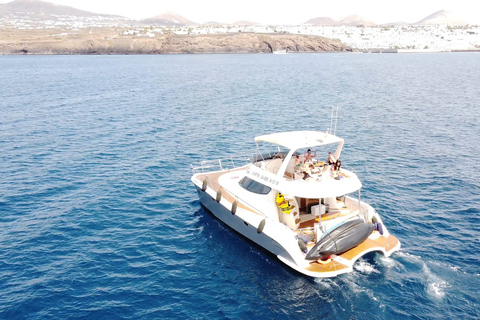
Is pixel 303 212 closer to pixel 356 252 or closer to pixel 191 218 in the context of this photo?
pixel 356 252

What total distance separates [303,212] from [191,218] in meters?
8.28

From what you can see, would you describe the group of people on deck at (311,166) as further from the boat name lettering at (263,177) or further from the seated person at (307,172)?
the boat name lettering at (263,177)

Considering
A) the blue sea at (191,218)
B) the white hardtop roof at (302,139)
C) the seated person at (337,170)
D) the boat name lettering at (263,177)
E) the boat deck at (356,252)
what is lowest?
the blue sea at (191,218)

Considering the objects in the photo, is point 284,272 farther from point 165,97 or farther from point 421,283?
point 165,97

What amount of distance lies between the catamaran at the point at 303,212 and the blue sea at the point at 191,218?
3.33 feet

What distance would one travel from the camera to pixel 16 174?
33344 mm

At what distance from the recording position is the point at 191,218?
2650cm

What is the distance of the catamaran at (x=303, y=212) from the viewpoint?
19.5m

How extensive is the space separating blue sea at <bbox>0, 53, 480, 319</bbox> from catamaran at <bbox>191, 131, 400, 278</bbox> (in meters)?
1.01

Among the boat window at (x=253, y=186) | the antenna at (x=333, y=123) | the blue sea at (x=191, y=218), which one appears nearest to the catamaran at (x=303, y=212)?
the boat window at (x=253, y=186)

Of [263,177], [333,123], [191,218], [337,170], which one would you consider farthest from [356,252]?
[333,123]

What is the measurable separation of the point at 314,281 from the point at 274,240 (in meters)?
2.90

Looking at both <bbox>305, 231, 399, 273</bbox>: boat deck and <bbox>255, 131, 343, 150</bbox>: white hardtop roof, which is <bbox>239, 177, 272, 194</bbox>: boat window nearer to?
<bbox>255, 131, 343, 150</bbox>: white hardtop roof

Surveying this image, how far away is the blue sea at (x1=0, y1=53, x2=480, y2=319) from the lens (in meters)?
18.1
